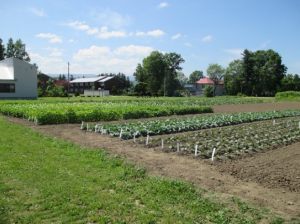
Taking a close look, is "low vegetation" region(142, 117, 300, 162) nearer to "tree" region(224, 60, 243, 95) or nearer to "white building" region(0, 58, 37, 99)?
"white building" region(0, 58, 37, 99)

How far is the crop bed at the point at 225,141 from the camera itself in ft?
38.4

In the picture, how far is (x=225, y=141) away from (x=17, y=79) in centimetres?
3857

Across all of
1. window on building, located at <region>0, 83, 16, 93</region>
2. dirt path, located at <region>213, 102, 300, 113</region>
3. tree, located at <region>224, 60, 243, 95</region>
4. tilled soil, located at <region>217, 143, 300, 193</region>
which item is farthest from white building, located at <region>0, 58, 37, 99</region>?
tree, located at <region>224, 60, 243, 95</region>

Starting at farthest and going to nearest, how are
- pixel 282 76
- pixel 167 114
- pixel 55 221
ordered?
pixel 282 76 → pixel 167 114 → pixel 55 221

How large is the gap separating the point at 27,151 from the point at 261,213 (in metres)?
7.69

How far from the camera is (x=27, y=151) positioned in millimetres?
11250

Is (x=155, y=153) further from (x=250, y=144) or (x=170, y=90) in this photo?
(x=170, y=90)

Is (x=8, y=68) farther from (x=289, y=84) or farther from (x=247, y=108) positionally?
(x=289, y=84)

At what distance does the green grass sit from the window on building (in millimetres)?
37572

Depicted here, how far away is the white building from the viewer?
148ft

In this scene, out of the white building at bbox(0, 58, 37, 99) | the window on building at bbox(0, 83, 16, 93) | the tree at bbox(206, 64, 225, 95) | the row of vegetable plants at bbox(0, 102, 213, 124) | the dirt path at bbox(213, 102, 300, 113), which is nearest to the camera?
the row of vegetable plants at bbox(0, 102, 213, 124)

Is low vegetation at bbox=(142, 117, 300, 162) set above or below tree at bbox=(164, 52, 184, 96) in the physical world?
below

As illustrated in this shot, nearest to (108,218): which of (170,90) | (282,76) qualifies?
(170,90)

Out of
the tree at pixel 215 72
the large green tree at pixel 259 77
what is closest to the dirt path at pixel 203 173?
the large green tree at pixel 259 77
